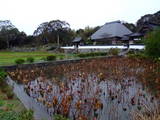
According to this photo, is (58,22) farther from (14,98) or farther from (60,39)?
(14,98)

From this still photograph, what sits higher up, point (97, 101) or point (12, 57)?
point (97, 101)

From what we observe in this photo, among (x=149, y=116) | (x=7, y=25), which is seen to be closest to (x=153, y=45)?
(x=149, y=116)

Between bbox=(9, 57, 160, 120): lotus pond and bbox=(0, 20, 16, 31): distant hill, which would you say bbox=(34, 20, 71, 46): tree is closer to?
bbox=(0, 20, 16, 31): distant hill

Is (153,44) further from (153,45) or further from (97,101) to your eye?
(97,101)

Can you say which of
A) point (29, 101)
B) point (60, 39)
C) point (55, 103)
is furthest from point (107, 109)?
point (60, 39)

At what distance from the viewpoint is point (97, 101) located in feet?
17.0

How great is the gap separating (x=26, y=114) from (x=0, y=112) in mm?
1106

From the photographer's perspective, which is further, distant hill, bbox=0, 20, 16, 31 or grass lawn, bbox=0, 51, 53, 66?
distant hill, bbox=0, 20, 16, 31

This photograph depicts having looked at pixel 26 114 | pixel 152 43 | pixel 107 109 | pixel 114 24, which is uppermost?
pixel 114 24

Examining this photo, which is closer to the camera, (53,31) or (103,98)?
(103,98)

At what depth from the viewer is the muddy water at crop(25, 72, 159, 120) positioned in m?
5.00

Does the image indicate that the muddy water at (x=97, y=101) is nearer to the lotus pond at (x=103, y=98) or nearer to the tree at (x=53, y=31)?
the lotus pond at (x=103, y=98)

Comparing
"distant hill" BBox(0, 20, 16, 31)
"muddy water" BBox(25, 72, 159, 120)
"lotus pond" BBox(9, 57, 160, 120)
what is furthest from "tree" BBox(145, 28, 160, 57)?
"distant hill" BBox(0, 20, 16, 31)

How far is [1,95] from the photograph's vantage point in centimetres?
671
